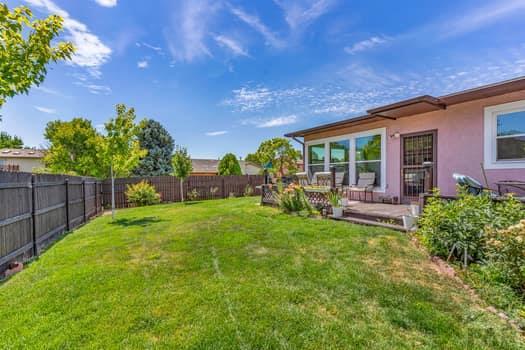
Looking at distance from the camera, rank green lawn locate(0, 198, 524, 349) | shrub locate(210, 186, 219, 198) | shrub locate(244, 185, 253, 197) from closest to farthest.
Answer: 1. green lawn locate(0, 198, 524, 349)
2. shrub locate(210, 186, 219, 198)
3. shrub locate(244, 185, 253, 197)

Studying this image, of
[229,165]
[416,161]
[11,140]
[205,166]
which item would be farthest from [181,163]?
[11,140]

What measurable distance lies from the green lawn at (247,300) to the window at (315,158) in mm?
6081

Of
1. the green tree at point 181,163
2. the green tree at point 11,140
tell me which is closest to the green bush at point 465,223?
the green tree at point 181,163

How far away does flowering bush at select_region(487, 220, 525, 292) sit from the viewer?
9.05ft

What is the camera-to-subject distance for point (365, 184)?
29.1 ft

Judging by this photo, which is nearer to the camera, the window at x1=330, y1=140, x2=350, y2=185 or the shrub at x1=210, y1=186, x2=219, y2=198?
the window at x1=330, y1=140, x2=350, y2=185

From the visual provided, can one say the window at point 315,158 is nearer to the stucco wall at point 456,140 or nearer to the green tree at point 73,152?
the stucco wall at point 456,140

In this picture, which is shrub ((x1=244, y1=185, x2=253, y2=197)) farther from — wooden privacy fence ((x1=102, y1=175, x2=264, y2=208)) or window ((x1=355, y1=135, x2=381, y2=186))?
window ((x1=355, y1=135, x2=381, y2=186))

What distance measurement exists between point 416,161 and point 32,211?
944 cm

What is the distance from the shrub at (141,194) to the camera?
13.3m

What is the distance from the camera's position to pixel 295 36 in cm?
895

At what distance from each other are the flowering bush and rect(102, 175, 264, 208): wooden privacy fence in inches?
560

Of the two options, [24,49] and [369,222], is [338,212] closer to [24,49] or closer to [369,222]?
[369,222]

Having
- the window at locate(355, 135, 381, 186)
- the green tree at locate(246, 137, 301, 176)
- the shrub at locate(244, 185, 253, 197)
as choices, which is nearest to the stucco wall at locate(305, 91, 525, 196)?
the window at locate(355, 135, 381, 186)
